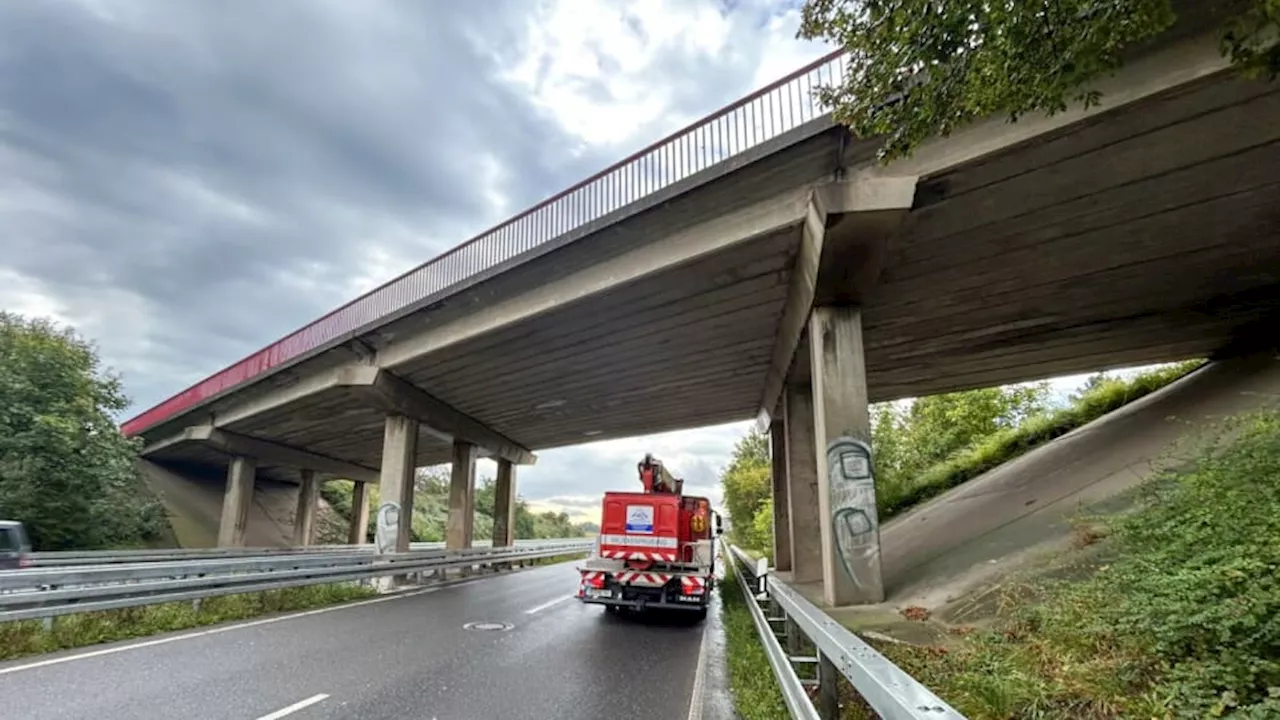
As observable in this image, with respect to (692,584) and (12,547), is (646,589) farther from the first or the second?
(12,547)

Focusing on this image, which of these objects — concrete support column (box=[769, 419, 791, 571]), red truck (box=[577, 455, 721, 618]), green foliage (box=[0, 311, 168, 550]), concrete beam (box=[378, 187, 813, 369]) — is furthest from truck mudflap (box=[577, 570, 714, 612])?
green foliage (box=[0, 311, 168, 550])

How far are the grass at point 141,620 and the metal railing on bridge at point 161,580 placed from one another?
0.19m

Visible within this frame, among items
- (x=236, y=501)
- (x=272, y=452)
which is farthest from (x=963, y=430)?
(x=236, y=501)

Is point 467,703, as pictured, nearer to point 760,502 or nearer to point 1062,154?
point 1062,154

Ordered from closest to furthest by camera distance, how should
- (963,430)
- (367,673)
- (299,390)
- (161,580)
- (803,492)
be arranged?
(367,673), (161,580), (803,492), (299,390), (963,430)

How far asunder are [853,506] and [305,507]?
36160 millimetres

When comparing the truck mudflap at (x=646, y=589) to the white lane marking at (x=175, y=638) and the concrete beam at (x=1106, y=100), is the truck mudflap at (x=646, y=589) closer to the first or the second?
the white lane marking at (x=175, y=638)

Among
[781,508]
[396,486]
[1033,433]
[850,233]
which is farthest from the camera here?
[781,508]

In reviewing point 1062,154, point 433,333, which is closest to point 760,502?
point 433,333

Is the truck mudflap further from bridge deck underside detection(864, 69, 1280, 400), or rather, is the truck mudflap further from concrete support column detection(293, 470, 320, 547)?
concrete support column detection(293, 470, 320, 547)

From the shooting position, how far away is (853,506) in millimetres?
10602

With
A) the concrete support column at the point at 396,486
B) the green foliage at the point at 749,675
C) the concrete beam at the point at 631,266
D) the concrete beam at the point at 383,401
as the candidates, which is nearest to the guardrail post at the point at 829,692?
the green foliage at the point at 749,675

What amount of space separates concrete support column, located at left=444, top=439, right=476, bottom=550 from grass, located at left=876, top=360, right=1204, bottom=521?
630 inches

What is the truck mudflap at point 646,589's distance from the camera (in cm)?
1242
